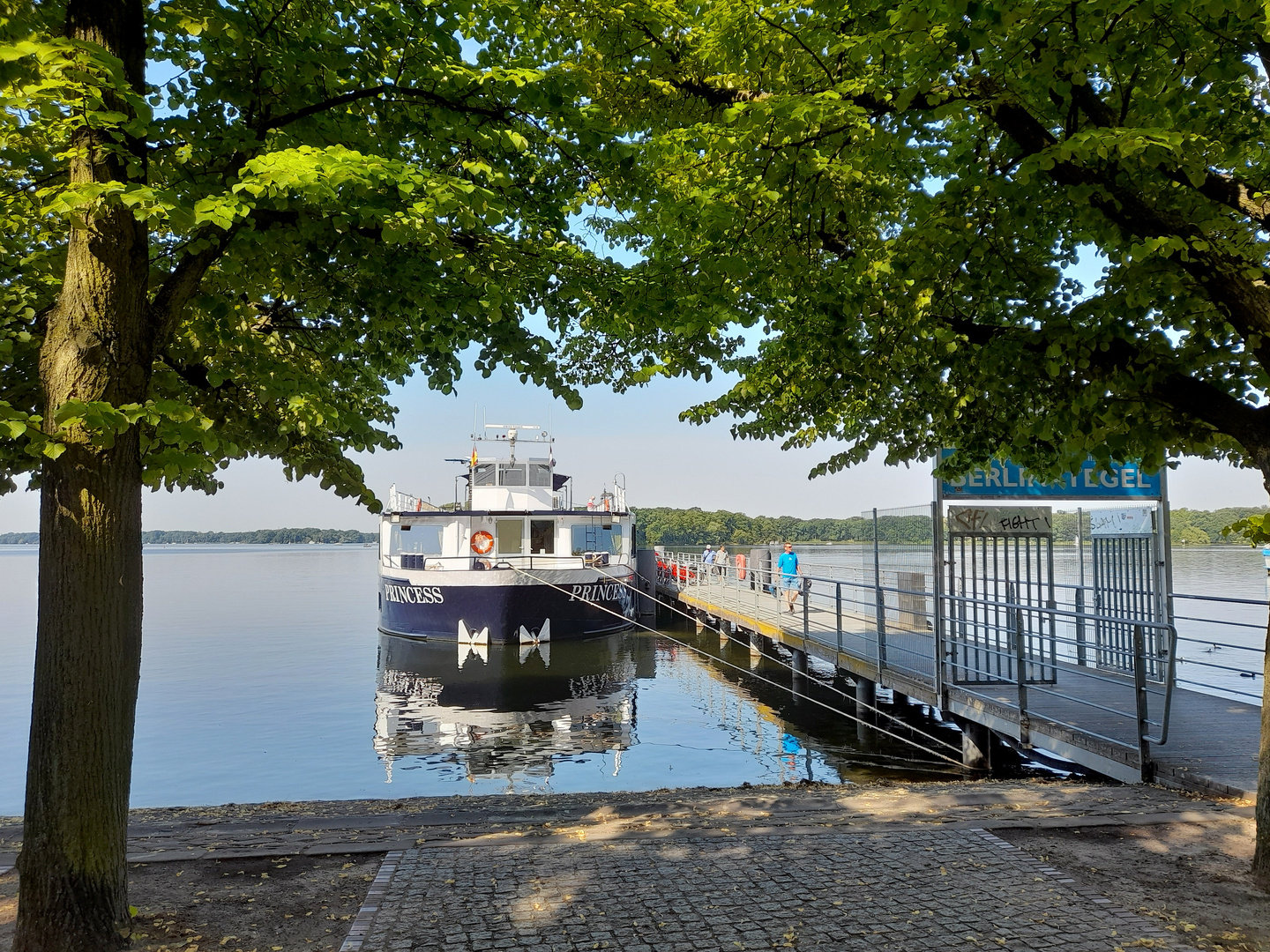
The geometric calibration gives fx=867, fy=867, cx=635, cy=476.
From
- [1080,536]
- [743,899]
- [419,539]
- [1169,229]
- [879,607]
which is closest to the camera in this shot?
[743,899]

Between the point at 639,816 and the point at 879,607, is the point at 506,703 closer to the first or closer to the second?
the point at 879,607

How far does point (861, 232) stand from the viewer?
659 centimetres

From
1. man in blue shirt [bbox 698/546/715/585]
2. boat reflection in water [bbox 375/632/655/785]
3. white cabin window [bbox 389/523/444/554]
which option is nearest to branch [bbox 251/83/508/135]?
boat reflection in water [bbox 375/632/655/785]

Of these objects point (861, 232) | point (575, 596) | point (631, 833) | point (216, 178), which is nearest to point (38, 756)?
point (216, 178)

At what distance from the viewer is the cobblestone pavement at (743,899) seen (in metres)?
3.78

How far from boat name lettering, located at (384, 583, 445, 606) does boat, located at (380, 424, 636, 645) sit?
2cm

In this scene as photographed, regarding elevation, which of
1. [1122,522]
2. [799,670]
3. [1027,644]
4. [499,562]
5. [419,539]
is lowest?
[799,670]

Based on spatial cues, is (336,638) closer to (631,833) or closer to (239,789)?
(239,789)

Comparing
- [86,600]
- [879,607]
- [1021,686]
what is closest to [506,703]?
[879,607]

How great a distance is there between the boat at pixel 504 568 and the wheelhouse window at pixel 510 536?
0.09 feet

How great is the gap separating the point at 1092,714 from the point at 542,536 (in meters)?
20.4

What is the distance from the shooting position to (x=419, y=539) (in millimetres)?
25828

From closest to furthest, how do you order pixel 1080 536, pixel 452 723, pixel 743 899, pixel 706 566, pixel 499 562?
Answer: pixel 743 899, pixel 1080 536, pixel 452 723, pixel 499 562, pixel 706 566

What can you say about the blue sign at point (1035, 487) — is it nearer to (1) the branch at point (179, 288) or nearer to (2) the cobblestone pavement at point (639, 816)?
(2) the cobblestone pavement at point (639, 816)
